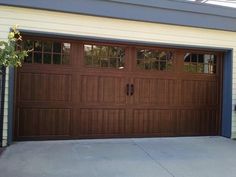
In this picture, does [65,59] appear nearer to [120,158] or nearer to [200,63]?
[120,158]

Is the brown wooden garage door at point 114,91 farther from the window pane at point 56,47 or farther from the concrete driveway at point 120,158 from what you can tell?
the concrete driveway at point 120,158

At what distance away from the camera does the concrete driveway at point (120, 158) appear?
195 inches

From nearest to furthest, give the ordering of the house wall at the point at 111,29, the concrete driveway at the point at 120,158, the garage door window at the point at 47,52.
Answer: the concrete driveway at the point at 120,158
the house wall at the point at 111,29
the garage door window at the point at 47,52

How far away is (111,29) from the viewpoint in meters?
7.11

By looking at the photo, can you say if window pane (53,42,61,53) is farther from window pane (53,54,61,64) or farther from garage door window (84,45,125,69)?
garage door window (84,45,125,69)

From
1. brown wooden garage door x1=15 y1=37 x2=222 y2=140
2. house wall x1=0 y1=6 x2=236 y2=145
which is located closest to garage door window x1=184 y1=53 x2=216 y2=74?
brown wooden garage door x1=15 y1=37 x2=222 y2=140

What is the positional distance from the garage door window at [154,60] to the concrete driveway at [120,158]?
1.68m

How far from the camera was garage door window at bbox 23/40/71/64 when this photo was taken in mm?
6934

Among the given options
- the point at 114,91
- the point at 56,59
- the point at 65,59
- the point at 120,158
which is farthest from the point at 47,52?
the point at 120,158

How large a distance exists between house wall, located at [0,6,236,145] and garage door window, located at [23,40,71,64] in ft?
1.44

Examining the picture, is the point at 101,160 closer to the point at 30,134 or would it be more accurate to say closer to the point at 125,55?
the point at 30,134

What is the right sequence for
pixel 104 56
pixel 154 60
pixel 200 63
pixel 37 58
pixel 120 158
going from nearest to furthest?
pixel 120 158, pixel 37 58, pixel 104 56, pixel 154 60, pixel 200 63

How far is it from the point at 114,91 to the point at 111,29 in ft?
4.51

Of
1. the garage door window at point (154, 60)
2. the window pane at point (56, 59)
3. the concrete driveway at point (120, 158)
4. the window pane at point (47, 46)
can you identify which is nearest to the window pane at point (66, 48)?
the window pane at point (56, 59)
